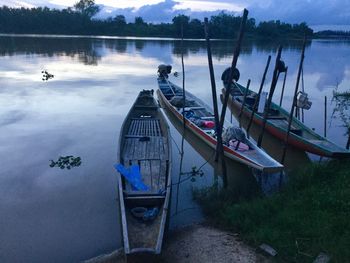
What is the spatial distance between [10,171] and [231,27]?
86.9m

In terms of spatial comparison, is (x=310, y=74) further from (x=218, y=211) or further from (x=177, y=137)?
(x=218, y=211)

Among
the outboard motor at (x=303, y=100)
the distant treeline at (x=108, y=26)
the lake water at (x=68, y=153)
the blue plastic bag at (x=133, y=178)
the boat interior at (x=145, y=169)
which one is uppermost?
the distant treeline at (x=108, y=26)

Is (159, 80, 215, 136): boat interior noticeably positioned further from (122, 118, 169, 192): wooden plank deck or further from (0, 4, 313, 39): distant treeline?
(0, 4, 313, 39): distant treeline

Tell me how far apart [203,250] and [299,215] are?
2204mm

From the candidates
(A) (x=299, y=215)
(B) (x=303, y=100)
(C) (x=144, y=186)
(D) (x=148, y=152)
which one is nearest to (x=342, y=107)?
(B) (x=303, y=100)

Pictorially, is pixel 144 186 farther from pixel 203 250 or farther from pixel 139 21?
pixel 139 21

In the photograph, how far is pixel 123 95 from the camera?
21.5m

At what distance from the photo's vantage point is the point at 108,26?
9150 cm

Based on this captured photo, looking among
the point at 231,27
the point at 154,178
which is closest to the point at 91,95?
the point at 154,178

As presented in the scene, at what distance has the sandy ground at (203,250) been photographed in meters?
6.16


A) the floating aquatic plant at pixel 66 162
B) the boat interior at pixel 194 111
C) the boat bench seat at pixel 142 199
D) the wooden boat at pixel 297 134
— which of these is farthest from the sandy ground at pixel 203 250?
the boat interior at pixel 194 111

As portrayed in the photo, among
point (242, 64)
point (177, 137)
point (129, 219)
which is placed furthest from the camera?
point (242, 64)

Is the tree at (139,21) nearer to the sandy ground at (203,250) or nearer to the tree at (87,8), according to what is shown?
the tree at (87,8)

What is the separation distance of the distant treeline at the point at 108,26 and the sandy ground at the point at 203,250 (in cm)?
7253
